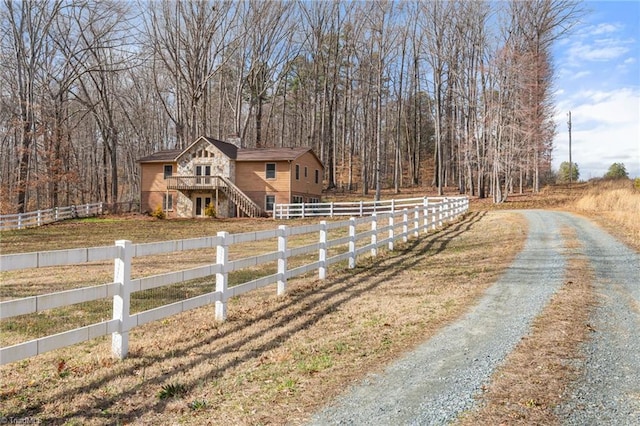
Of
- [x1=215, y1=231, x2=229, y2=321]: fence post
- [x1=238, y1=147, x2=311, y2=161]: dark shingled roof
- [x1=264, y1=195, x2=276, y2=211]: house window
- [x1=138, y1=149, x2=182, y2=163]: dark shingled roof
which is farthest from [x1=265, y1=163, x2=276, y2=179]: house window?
[x1=215, y1=231, x2=229, y2=321]: fence post

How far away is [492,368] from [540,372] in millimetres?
401

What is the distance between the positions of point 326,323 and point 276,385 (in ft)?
6.90

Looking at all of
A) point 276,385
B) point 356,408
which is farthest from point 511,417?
point 276,385

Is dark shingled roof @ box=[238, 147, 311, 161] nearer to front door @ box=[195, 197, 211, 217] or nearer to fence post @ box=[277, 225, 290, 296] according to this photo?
front door @ box=[195, 197, 211, 217]

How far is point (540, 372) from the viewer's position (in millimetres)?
4043

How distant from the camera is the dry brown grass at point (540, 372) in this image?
10.8 ft

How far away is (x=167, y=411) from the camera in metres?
3.48

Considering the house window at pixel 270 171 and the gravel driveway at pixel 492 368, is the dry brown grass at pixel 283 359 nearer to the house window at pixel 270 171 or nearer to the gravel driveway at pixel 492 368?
Answer: the gravel driveway at pixel 492 368

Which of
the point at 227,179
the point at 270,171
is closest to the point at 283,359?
the point at 227,179

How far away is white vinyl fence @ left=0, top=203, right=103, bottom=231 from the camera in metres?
27.4

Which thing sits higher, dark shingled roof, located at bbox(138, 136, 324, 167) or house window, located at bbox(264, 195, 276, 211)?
dark shingled roof, located at bbox(138, 136, 324, 167)

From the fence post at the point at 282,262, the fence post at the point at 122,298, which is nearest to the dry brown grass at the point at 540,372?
the fence post at the point at 122,298

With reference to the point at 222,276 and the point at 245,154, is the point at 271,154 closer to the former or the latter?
the point at 245,154

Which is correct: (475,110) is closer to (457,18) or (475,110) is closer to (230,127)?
(457,18)
